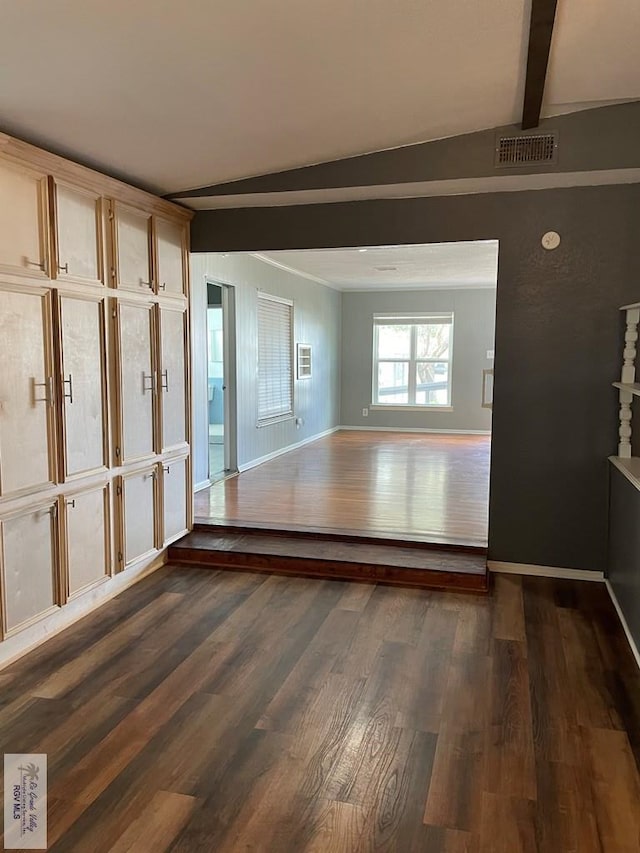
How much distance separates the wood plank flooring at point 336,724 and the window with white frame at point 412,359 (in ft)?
22.9

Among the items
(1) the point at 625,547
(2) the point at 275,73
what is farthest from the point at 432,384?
(2) the point at 275,73

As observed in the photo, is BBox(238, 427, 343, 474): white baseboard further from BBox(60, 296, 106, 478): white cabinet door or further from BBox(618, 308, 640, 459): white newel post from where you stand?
BBox(618, 308, 640, 459): white newel post

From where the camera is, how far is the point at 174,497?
4.34 metres

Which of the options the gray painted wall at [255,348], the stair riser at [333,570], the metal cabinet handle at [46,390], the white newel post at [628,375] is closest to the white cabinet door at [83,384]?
the metal cabinet handle at [46,390]

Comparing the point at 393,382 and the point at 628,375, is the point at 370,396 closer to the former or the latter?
the point at 393,382

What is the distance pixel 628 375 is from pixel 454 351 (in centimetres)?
665

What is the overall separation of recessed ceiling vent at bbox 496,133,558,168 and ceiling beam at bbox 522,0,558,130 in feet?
0.42

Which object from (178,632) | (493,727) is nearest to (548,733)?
(493,727)

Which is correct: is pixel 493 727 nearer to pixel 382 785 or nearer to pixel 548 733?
pixel 548 733

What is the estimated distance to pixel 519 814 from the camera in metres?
1.99

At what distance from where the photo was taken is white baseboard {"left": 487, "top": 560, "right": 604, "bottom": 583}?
4027mm

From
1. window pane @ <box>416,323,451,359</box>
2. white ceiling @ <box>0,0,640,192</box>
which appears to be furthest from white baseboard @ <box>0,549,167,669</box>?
window pane @ <box>416,323,451,359</box>

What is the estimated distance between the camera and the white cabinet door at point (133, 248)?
3.61 m

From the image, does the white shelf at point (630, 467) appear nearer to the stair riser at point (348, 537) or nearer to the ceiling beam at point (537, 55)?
the stair riser at point (348, 537)
